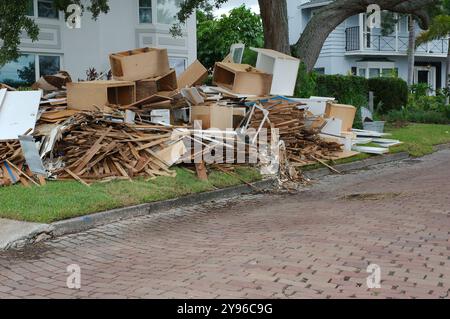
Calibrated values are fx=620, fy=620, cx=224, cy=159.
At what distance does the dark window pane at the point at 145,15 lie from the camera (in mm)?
23016

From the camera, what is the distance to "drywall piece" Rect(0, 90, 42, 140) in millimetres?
10734

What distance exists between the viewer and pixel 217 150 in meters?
11.2

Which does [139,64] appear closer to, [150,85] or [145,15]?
[150,85]

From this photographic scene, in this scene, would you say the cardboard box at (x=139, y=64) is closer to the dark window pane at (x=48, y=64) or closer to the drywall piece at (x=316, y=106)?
the drywall piece at (x=316, y=106)

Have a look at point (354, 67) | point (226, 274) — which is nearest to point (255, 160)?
point (226, 274)

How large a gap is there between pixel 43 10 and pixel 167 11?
181 inches

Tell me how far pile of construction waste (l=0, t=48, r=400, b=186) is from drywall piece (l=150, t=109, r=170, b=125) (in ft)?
0.07

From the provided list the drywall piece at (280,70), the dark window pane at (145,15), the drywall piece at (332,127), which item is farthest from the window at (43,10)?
the drywall piece at (332,127)

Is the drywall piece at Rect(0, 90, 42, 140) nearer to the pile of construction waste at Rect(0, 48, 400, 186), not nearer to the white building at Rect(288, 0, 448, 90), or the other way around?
the pile of construction waste at Rect(0, 48, 400, 186)

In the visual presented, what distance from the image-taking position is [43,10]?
2148 cm

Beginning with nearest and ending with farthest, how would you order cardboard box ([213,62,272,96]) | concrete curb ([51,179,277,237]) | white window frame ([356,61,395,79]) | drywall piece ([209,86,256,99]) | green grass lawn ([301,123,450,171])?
concrete curb ([51,179,277,237])
drywall piece ([209,86,256,99])
cardboard box ([213,62,272,96])
green grass lawn ([301,123,450,171])
white window frame ([356,61,395,79])

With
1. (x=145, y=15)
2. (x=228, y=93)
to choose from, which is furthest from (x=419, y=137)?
(x=145, y=15)

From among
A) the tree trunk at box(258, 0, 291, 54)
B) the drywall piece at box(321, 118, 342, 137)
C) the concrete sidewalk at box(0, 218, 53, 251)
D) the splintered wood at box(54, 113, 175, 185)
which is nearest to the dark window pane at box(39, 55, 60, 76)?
the tree trunk at box(258, 0, 291, 54)

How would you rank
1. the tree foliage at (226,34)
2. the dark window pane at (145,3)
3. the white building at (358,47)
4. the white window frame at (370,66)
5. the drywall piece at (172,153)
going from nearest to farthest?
the drywall piece at (172,153), the dark window pane at (145,3), the tree foliage at (226,34), the white building at (358,47), the white window frame at (370,66)
